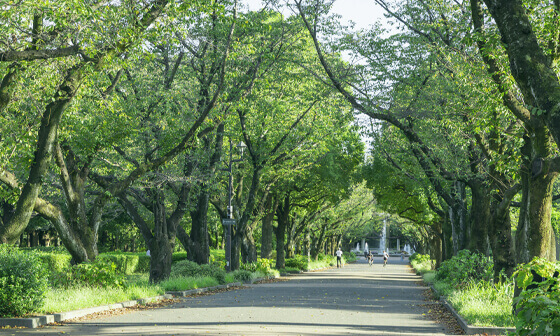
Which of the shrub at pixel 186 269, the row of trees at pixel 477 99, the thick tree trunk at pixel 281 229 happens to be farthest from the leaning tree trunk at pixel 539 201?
the thick tree trunk at pixel 281 229

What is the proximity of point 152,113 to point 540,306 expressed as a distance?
14.3 m

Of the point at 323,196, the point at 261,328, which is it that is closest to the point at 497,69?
the point at 261,328

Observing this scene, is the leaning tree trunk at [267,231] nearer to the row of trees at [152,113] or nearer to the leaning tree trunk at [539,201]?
the row of trees at [152,113]

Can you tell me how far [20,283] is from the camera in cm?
1102

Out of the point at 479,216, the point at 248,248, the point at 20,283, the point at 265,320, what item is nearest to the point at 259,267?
the point at 248,248

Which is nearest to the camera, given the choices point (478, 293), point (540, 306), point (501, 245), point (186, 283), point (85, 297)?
point (540, 306)

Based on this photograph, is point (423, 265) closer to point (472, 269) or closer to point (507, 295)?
point (472, 269)

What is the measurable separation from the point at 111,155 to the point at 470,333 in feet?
44.2

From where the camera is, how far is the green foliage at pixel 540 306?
610cm

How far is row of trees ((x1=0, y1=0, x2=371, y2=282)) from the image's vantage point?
12.0 m

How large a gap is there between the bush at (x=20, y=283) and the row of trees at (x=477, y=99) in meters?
8.70

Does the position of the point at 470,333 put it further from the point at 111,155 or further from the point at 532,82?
the point at 111,155

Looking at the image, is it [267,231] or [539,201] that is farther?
[267,231]

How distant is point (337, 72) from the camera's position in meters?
18.9
